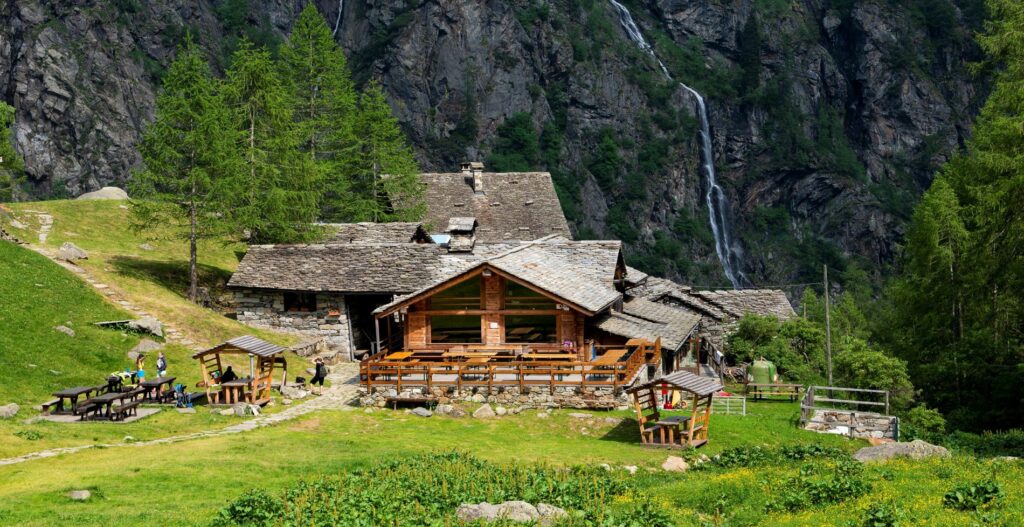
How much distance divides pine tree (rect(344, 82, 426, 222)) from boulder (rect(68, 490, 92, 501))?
40.7m

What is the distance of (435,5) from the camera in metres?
136

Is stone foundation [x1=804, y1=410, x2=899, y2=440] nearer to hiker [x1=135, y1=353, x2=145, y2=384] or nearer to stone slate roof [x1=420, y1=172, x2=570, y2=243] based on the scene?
hiker [x1=135, y1=353, x2=145, y2=384]

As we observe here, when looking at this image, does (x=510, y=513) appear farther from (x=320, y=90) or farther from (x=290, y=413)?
(x=320, y=90)

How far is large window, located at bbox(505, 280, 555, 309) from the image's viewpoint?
104 feet

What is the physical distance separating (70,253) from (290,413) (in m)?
17.9

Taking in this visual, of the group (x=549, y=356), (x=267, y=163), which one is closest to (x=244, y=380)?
(x=549, y=356)

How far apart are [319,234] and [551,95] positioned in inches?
3992

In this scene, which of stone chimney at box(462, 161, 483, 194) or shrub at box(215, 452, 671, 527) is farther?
stone chimney at box(462, 161, 483, 194)

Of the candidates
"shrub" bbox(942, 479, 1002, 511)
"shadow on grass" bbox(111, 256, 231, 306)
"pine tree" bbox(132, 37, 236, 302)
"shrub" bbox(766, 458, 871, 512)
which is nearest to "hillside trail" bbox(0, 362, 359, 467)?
"shadow on grass" bbox(111, 256, 231, 306)

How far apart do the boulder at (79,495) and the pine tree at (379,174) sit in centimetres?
4071

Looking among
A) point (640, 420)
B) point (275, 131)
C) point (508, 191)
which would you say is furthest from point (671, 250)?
point (640, 420)

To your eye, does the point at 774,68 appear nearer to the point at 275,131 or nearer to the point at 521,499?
the point at 275,131

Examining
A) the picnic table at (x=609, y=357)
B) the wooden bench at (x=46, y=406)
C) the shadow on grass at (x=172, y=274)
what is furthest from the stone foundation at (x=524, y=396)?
the shadow on grass at (x=172, y=274)

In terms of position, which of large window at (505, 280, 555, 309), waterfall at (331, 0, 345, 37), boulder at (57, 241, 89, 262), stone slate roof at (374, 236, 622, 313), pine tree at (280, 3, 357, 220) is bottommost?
large window at (505, 280, 555, 309)
